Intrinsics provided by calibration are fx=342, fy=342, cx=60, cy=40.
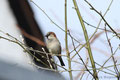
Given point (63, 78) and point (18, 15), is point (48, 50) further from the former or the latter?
point (63, 78)

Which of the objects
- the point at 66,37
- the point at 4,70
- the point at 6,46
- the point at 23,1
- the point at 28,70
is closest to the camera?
the point at 66,37

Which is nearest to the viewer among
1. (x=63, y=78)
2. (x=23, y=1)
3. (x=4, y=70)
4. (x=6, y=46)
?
(x=63, y=78)

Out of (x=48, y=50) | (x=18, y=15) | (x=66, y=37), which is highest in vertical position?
(x=18, y=15)

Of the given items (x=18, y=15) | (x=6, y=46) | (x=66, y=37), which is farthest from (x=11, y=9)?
(x=66, y=37)

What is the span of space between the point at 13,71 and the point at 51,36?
52.6 inches

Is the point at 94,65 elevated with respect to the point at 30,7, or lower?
lower

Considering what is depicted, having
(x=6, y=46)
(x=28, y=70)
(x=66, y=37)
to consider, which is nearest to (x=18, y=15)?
(x=6, y=46)

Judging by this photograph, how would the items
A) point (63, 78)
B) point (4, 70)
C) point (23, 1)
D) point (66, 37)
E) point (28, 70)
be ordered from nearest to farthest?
point (66, 37), point (63, 78), point (4, 70), point (28, 70), point (23, 1)

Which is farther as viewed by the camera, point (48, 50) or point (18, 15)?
point (48, 50)

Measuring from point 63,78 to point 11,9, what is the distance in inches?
65.7

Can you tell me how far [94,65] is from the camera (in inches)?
84.7

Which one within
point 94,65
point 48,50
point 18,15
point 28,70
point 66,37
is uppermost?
point 18,15

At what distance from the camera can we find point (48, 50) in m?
4.08

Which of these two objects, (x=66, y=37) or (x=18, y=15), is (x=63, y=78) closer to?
(x=66, y=37)
